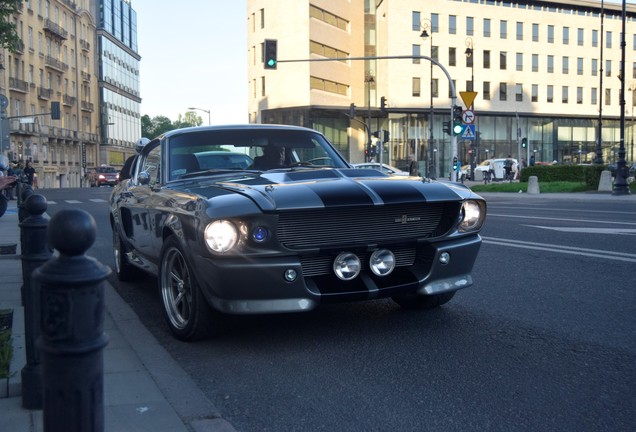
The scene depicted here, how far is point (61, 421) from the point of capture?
184 centimetres

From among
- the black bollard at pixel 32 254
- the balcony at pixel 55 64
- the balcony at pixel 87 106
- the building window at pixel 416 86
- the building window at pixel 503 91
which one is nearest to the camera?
the black bollard at pixel 32 254

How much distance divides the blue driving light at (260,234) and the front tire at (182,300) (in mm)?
561

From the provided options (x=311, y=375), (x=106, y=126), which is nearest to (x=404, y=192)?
(x=311, y=375)

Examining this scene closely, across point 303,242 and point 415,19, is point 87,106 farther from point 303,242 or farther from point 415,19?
point 303,242

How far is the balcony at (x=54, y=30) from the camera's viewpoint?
242ft

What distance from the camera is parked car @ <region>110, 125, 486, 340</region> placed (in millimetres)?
4188

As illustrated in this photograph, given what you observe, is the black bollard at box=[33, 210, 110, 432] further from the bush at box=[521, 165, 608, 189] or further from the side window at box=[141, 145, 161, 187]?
the bush at box=[521, 165, 608, 189]

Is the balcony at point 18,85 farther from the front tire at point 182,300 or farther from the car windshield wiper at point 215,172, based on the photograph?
the front tire at point 182,300

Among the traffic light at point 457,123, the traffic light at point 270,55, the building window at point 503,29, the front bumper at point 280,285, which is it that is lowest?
the front bumper at point 280,285

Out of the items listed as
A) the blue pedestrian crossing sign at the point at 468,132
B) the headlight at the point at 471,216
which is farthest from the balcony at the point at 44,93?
the headlight at the point at 471,216

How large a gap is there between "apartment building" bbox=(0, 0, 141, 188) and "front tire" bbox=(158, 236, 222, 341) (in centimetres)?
5481

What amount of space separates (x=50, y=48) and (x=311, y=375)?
8028 cm

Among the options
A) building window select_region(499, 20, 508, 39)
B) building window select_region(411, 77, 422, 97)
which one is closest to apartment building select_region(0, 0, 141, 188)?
building window select_region(411, 77, 422, 97)

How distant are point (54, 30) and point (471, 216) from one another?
78825mm
